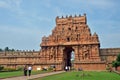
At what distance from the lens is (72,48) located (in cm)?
6372

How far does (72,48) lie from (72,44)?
1915 millimetres

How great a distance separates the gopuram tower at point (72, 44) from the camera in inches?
2363

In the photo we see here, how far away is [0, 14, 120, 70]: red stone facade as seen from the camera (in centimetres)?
6000

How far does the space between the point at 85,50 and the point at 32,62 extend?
1587 centimetres

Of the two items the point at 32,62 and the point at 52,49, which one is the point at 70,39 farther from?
the point at 32,62

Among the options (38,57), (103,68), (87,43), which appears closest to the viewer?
(103,68)

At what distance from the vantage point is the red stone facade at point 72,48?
2362 inches

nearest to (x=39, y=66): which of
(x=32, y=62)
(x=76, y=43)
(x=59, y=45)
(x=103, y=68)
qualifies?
(x=32, y=62)

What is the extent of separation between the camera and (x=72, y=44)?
62219mm

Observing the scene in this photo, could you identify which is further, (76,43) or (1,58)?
(1,58)

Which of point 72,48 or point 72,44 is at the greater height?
point 72,44

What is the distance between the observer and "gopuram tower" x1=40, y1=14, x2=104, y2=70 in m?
60.0

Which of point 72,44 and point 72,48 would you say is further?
point 72,48

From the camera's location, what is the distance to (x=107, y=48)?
213ft
